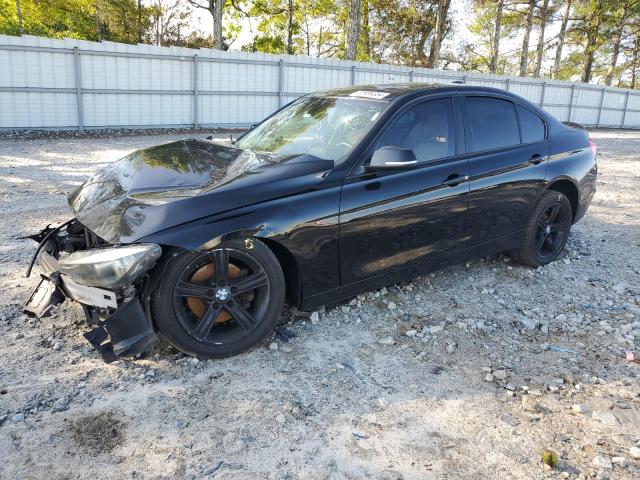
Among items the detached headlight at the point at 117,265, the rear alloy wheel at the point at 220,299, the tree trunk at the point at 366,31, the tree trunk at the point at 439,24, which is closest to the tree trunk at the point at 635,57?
the tree trunk at the point at 439,24

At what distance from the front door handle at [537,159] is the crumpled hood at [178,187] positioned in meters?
2.21

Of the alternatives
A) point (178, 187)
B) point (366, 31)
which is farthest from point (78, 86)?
point (366, 31)

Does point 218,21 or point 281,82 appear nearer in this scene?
point 281,82

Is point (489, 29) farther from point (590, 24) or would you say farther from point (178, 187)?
point (178, 187)

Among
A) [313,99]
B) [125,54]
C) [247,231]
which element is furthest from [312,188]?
[125,54]

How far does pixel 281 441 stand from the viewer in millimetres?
2656

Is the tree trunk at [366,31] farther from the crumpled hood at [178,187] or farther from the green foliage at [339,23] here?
the crumpled hood at [178,187]

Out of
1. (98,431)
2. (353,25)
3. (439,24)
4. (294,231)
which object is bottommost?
(98,431)

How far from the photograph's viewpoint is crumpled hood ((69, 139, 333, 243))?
10.0ft

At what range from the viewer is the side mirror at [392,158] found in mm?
3561

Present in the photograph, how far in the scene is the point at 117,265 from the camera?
2.91m

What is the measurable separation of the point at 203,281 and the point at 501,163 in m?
2.78

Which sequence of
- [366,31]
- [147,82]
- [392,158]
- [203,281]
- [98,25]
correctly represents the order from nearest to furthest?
[203,281] → [392,158] → [147,82] → [98,25] → [366,31]

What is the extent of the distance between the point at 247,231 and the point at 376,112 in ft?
4.77
